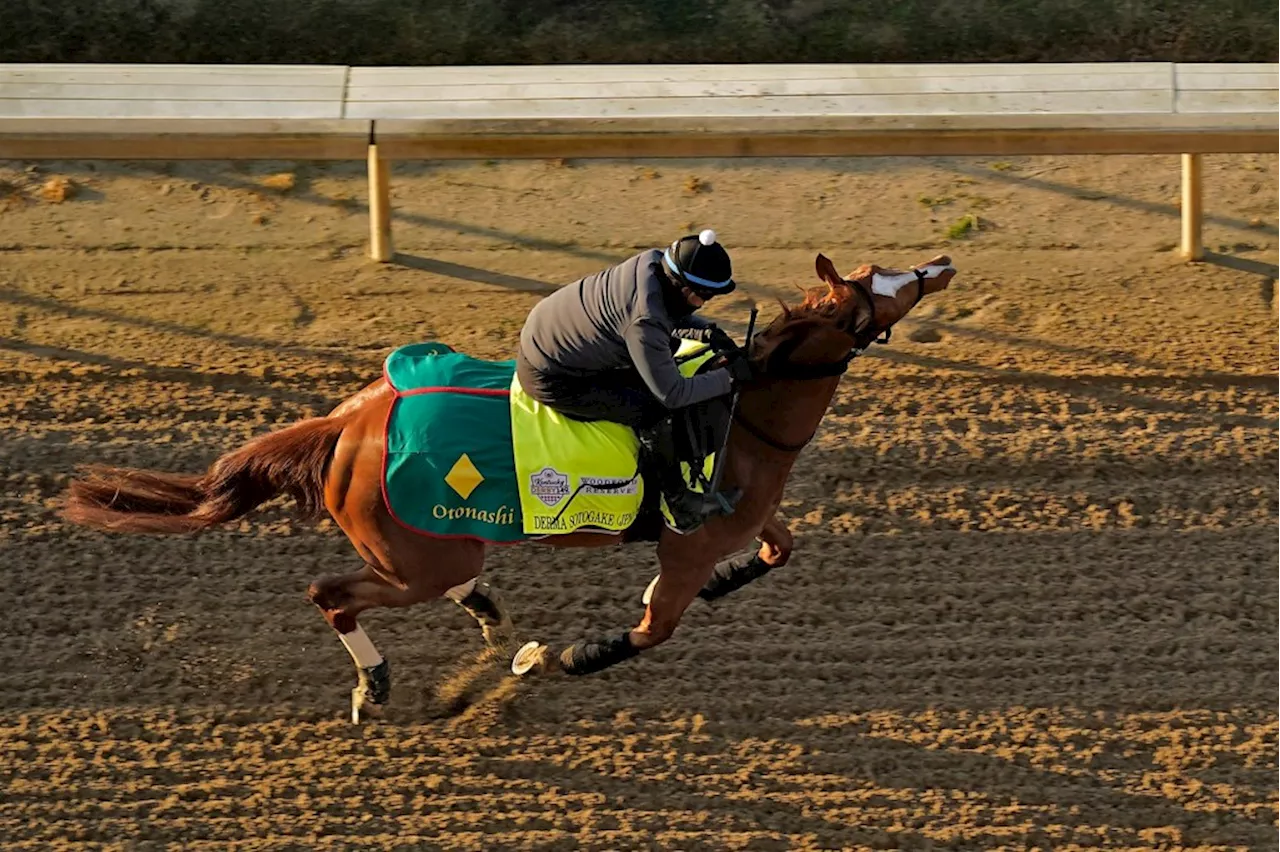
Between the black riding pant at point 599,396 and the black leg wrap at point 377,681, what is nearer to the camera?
the black riding pant at point 599,396

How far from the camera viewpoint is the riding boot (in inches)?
205

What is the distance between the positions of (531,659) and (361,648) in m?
0.64

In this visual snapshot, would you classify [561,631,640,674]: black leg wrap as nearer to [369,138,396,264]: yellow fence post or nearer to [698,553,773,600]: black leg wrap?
[698,553,773,600]: black leg wrap

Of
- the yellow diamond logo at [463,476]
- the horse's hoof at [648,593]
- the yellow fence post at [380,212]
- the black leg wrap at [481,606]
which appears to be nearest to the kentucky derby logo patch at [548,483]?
the yellow diamond logo at [463,476]

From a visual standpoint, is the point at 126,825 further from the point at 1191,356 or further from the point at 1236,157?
the point at 1236,157

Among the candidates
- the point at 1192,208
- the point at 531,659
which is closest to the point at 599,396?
the point at 531,659

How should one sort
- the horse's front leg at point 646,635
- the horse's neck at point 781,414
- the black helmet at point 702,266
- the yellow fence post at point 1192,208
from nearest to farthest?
the black helmet at point 702,266, the horse's neck at point 781,414, the horse's front leg at point 646,635, the yellow fence post at point 1192,208

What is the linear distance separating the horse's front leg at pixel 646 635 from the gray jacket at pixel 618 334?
723mm

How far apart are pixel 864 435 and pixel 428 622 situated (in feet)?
6.79

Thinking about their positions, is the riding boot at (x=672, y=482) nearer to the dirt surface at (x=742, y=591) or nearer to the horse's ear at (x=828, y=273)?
the horse's ear at (x=828, y=273)

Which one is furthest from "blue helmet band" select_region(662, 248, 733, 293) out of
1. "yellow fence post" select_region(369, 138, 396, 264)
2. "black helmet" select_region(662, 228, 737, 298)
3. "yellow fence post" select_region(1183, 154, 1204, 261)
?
"yellow fence post" select_region(1183, 154, 1204, 261)

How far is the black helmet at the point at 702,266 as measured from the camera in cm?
468

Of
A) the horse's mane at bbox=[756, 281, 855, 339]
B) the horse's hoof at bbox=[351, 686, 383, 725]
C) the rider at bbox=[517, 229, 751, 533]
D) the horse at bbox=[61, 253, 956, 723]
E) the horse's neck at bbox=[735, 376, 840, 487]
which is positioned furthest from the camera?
the horse's hoof at bbox=[351, 686, 383, 725]

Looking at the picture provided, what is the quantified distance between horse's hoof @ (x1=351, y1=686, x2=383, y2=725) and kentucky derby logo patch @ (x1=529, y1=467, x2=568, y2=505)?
3.79 feet
